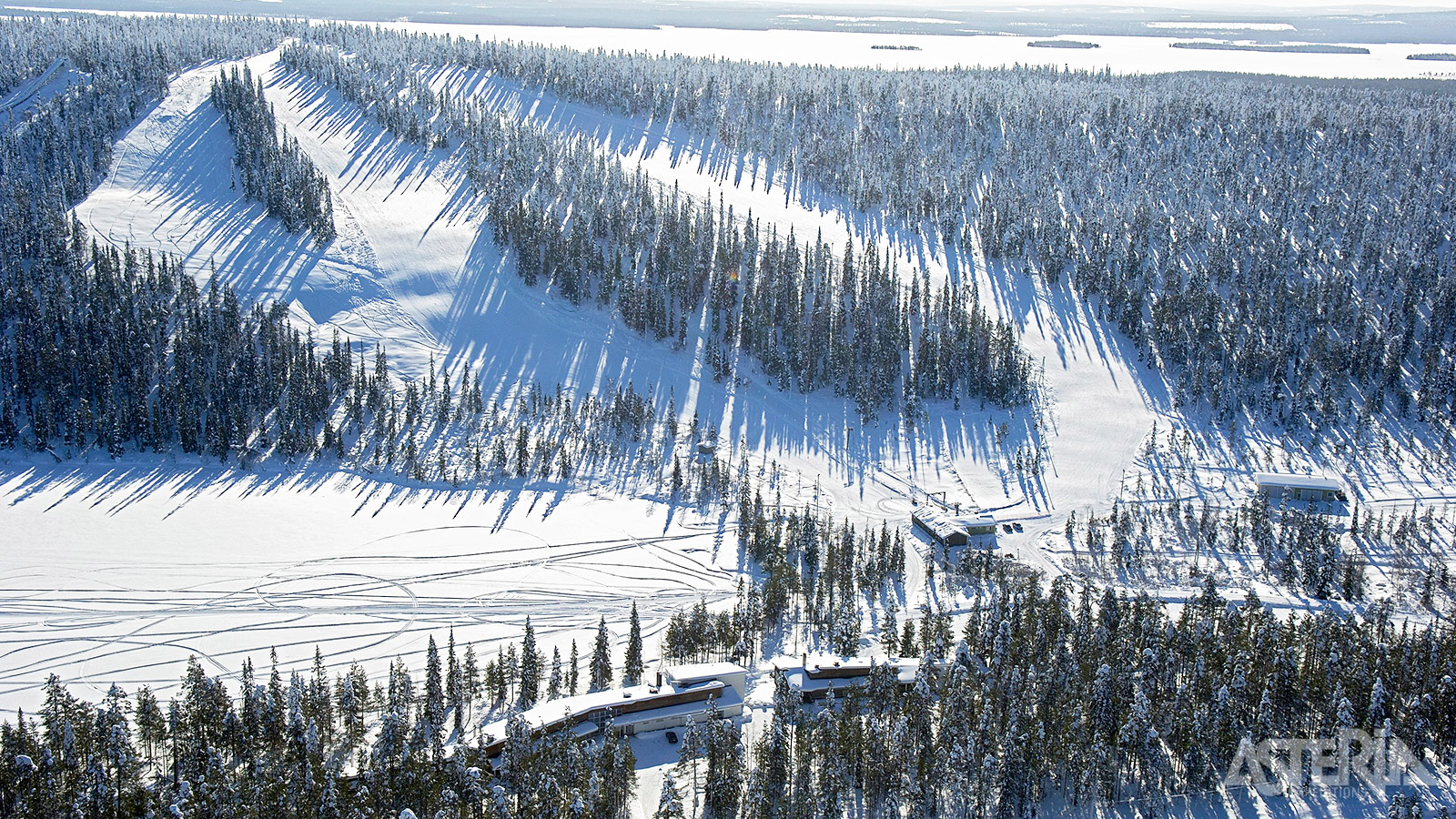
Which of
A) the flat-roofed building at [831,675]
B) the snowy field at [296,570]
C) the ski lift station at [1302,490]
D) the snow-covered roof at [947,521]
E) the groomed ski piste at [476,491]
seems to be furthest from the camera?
the ski lift station at [1302,490]

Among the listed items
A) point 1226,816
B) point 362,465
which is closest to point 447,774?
point 1226,816

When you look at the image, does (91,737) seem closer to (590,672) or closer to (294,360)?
(590,672)

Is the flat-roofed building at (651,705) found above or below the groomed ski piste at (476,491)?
below

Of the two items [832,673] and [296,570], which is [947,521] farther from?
[296,570]

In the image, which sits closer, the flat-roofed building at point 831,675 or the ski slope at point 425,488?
the flat-roofed building at point 831,675

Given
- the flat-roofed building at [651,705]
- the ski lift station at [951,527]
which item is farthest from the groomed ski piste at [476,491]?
the ski lift station at [951,527]

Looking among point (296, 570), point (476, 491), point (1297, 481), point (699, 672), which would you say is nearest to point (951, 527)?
point (699, 672)

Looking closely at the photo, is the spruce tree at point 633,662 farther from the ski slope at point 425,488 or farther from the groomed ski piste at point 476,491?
the ski slope at point 425,488
